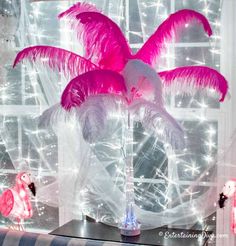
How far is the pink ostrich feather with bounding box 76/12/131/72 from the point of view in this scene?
2.32 metres

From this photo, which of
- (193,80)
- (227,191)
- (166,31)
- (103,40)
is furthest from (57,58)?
(227,191)

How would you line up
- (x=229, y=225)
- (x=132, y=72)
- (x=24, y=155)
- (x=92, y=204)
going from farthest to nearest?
(x=24, y=155)
(x=92, y=204)
(x=229, y=225)
(x=132, y=72)

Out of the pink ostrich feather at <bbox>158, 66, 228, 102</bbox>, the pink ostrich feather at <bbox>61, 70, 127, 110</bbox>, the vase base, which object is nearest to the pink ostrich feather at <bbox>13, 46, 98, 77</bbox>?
the pink ostrich feather at <bbox>61, 70, 127, 110</bbox>

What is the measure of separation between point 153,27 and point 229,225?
1203 mm

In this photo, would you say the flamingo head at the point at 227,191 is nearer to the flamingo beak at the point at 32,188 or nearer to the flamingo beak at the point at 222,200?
the flamingo beak at the point at 222,200

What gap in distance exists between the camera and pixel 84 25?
2.43m

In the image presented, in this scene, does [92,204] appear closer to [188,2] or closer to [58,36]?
[58,36]

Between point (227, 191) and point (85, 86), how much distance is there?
914 millimetres

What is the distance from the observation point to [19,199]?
2711mm

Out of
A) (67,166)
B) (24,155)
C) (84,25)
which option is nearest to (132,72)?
(84,25)

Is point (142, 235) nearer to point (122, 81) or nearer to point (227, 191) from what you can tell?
point (227, 191)

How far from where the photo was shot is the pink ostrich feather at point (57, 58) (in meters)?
2.44

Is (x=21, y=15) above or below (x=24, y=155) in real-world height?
above

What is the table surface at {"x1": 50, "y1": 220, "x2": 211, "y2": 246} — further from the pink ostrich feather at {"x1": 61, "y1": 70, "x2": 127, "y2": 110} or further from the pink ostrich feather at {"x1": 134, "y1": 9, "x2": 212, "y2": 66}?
the pink ostrich feather at {"x1": 134, "y1": 9, "x2": 212, "y2": 66}
